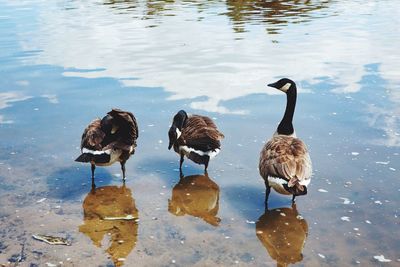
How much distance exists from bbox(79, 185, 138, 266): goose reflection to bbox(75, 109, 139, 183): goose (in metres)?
0.58

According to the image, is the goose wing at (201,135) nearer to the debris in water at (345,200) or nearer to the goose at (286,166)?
the goose at (286,166)

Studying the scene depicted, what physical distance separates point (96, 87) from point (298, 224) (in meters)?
9.38

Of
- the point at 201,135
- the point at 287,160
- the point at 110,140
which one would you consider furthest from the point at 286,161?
the point at 110,140

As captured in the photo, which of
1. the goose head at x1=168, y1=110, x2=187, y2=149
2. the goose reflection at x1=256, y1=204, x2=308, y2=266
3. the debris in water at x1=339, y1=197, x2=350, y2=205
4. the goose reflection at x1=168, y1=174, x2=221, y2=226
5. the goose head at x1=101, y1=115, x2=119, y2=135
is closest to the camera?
the goose reflection at x1=256, y1=204, x2=308, y2=266

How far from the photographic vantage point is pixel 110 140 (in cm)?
875

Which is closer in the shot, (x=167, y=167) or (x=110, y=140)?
(x=110, y=140)

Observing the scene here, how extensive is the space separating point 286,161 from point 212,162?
9.07 feet

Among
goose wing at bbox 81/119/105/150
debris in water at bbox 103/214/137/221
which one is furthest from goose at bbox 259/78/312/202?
goose wing at bbox 81/119/105/150

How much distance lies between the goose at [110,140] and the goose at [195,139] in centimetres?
84

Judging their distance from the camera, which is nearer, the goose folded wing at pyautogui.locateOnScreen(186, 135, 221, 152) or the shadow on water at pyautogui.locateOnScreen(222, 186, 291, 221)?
the shadow on water at pyautogui.locateOnScreen(222, 186, 291, 221)

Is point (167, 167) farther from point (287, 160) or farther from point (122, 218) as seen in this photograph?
point (287, 160)

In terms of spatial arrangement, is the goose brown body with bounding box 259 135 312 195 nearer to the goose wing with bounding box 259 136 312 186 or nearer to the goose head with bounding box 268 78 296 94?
the goose wing with bounding box 259 136 312 186

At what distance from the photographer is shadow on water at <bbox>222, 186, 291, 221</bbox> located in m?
8.15

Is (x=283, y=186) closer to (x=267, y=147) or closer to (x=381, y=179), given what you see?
(x=267, y=147)
